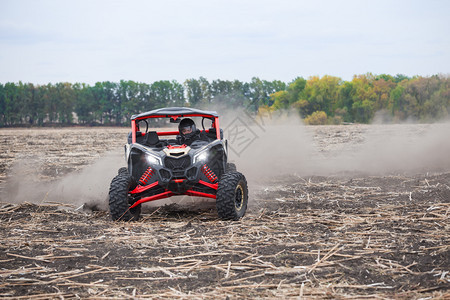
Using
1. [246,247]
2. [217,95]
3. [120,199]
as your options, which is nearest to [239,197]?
[120,199]

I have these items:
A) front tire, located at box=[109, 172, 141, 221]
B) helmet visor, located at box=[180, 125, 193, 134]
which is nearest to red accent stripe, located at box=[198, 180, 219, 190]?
front tire, located at box=[109, 172, 141, 221]

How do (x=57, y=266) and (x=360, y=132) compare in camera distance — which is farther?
(x=360, y=132)

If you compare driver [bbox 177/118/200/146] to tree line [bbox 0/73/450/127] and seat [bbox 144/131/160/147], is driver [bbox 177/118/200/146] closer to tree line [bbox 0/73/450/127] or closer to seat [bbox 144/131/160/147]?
seat [bbox 144/131/160/147]

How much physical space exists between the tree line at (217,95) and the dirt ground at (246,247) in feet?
199

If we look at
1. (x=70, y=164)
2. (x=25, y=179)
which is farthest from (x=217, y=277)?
(x=70, y=164)

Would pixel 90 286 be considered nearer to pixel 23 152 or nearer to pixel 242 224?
pixel 242 224

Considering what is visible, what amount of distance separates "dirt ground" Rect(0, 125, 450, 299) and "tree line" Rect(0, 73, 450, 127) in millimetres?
60654

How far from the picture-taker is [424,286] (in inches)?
198

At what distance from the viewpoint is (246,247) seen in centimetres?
677

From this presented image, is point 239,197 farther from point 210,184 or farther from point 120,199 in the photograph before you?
point 120,199

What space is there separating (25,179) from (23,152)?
9.27 m

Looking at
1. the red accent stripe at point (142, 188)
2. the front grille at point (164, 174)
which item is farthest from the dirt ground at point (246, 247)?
the front grille at point (164, 174)

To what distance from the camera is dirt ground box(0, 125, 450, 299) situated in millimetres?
5168

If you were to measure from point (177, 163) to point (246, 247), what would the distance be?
263cm
